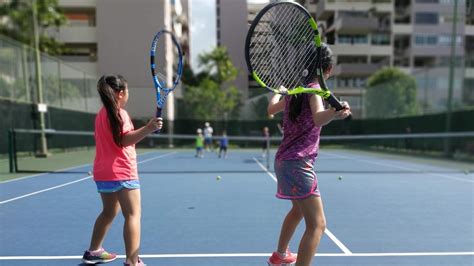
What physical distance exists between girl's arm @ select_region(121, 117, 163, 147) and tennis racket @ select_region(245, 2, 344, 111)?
2.36ft

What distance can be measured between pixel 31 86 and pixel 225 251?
53.4ft

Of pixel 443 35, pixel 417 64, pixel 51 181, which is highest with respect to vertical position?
pixel 443 35

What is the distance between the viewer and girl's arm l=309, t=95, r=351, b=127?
2.27 m

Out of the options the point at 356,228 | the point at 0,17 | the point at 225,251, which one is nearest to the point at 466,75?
the point at 356,228

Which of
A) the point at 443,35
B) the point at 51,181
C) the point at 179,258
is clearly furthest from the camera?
the point at 443,35

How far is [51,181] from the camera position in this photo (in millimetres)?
8430

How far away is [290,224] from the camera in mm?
2951

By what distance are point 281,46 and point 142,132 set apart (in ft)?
3.86

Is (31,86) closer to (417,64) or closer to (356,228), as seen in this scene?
(356,228)

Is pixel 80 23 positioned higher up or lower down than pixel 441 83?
higher up

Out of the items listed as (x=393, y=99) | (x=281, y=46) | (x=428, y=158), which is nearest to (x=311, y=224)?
(x=281, y=46)

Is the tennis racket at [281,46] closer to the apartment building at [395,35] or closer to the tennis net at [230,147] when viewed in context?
the tennis net at [230,147]

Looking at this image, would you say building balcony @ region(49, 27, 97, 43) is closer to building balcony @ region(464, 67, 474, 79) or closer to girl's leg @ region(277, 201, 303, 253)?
building balcony @ region(464, 67, 474, 79)

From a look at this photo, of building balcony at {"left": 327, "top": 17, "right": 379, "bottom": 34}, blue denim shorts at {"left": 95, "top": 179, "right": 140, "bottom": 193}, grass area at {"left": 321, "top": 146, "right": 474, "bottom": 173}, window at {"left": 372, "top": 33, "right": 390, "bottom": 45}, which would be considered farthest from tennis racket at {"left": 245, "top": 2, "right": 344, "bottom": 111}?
window at {"left": 372, "top": 33, "right": 390, "bottom": 45}
